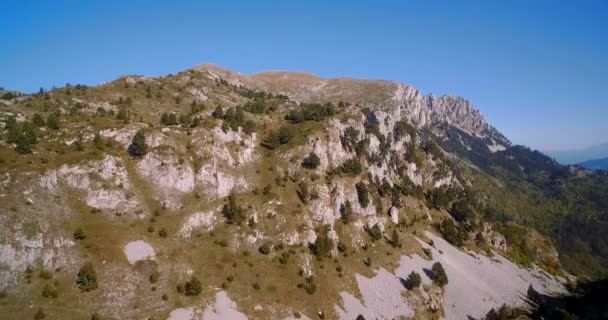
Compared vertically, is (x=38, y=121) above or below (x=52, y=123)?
above

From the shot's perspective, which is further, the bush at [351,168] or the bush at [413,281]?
the bush at [351,168]

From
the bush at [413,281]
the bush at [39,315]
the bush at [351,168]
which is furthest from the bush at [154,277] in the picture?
Answer: the bush at [351,168]

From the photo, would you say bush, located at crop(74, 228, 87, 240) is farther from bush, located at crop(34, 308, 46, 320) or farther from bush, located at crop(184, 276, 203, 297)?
bush, located at crop(184, 276, 203, 297)

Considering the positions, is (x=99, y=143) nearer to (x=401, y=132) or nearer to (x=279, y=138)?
(x=279, y=138)

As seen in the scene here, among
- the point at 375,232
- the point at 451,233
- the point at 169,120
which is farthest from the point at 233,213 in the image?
the point at 451,233

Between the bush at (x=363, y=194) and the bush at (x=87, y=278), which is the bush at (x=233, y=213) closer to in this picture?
the bush at (x=87, y=278)

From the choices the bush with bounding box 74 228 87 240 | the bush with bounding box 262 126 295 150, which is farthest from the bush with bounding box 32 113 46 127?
the bush with bounding box 262 126 295 150
